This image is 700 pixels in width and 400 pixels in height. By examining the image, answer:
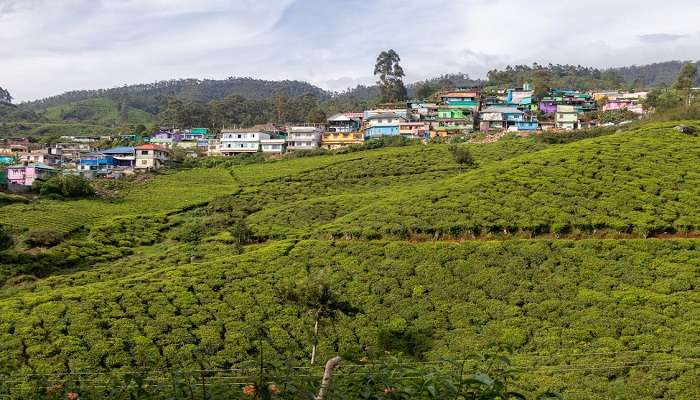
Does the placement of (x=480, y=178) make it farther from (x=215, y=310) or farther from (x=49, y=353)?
(x=49, y=353)

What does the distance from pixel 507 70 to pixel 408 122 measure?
3061 inches

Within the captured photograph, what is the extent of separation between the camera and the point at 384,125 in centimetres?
7706

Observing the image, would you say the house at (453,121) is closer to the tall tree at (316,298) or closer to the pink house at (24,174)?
the pink house at (24,174)

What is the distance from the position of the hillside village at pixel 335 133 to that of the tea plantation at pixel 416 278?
73.5 ft

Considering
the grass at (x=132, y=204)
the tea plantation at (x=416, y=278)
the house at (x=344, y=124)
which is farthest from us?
the house at (x=344, y=124)

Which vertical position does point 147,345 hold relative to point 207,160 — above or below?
below

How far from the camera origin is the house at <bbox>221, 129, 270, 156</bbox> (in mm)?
74562

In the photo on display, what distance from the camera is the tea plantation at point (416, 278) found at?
63.4 ft

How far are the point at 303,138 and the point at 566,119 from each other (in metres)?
33.0

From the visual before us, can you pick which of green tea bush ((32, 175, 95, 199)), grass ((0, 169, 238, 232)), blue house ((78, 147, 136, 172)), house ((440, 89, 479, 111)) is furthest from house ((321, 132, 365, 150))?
green tea bush ((32, 175, 95, 199))

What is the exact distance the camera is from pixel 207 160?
66000 millimetres

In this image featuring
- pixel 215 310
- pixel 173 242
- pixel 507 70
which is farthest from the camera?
pixel 507 70

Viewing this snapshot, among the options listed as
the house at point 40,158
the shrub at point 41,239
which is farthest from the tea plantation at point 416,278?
the house at point 40,158

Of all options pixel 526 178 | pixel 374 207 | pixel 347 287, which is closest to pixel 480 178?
pixel 526 178
